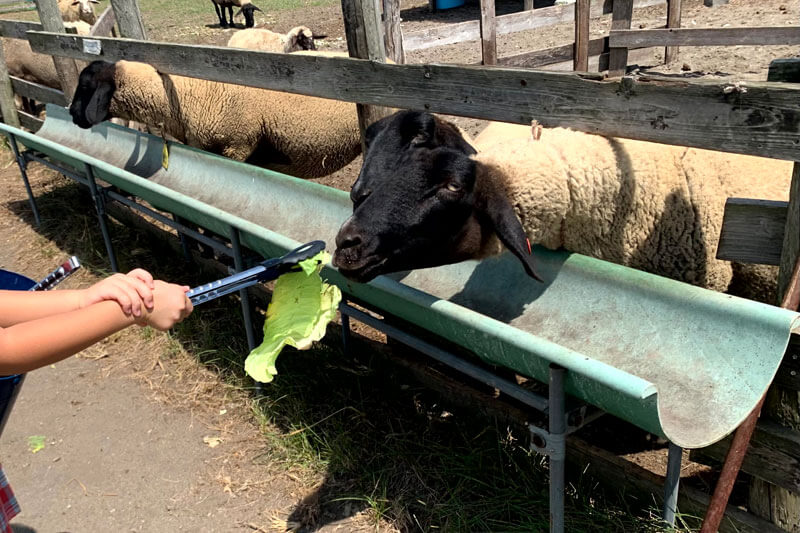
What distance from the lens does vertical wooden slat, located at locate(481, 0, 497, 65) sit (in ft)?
25.2

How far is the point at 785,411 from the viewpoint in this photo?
2496 millimetres

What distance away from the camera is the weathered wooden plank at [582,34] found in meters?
7.65

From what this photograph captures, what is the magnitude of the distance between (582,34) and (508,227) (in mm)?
5904

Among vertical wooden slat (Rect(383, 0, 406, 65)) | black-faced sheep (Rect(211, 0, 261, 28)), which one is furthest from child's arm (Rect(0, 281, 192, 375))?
black-faced sheep (Rect(211, 0, 261, 28))

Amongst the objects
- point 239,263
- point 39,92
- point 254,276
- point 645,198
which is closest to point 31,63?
point 39,92

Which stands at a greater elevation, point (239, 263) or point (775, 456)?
point (239, 263)

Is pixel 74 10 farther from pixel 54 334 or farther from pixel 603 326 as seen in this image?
pixel 54 334

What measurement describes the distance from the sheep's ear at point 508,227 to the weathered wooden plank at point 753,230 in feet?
2.39

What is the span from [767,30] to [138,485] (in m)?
6.75

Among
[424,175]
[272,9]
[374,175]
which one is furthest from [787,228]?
[272,9]

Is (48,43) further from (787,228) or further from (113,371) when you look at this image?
(787,228)

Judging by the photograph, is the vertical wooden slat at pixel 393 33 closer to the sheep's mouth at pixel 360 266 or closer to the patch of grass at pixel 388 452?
the patch of grass at pixel 388 452

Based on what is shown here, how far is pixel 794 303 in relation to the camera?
92.3 inches

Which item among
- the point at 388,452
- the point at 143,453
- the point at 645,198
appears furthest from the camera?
the point at 143,453
